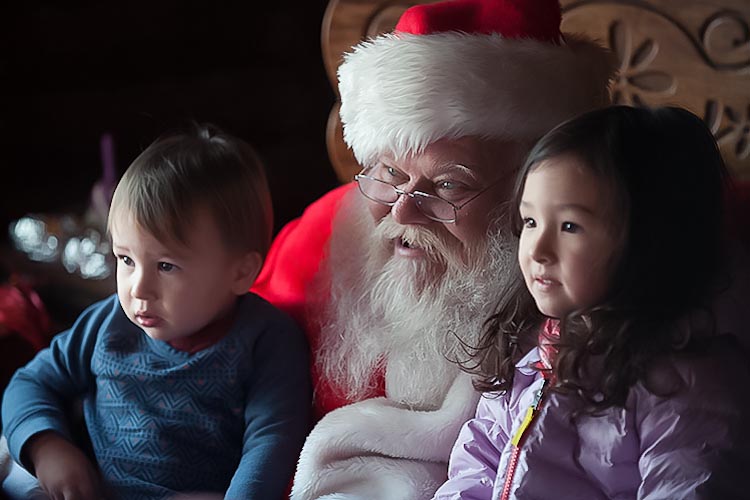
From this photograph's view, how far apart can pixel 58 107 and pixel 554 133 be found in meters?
2.12

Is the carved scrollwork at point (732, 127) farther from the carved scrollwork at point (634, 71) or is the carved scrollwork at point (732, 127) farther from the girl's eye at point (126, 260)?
the girl's eye at point (126, 260)

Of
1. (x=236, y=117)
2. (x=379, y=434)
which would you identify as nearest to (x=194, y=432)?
(x=379, y=434)

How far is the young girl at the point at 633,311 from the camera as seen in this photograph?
0.85 m

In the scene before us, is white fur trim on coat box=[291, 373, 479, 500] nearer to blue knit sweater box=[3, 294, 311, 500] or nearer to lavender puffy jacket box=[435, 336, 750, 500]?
Result: blue knit sweater box=[3, 294, 311, 500]

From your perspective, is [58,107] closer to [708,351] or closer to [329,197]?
[329,197]

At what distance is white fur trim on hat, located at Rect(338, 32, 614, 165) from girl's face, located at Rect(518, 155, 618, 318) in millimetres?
261

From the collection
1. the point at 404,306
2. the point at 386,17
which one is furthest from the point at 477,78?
the point at 386,17

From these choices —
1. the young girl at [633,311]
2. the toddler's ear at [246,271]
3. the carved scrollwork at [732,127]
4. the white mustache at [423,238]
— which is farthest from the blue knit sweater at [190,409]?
the carved scrollwork at [732,127]

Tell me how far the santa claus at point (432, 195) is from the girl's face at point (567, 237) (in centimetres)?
26

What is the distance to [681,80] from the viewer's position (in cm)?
143

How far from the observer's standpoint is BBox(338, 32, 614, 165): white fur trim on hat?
45.3 inches

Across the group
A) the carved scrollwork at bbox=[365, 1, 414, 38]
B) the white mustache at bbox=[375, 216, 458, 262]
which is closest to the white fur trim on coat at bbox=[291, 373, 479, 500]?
the white mustache at bbox=[375, 216, 458, 262]

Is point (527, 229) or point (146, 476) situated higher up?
point (527, 229)

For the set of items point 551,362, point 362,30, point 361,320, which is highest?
point 362,30
